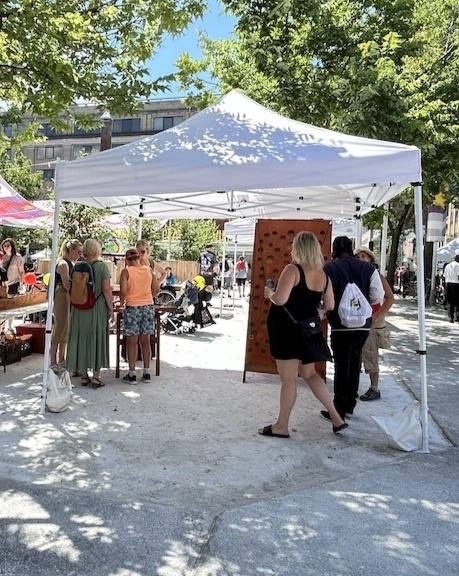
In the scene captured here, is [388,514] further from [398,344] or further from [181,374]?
[398,344]

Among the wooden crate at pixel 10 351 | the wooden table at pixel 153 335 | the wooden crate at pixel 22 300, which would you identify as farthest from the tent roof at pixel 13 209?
the wooden table at pixel 153 335

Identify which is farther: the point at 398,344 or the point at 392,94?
the point at 398,344

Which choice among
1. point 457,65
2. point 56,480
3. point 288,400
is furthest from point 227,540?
point 457,65

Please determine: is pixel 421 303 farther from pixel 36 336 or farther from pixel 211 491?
pixel 36 336

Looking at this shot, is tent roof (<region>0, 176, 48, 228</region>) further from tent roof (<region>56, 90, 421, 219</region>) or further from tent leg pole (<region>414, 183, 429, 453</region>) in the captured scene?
tent leg pole (<region>414, 183, 429, 453</region>)

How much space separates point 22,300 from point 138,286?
3173mm

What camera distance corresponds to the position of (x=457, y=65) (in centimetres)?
1011

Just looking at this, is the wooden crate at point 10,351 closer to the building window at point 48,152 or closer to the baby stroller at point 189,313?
the baby stroller at point 189,313

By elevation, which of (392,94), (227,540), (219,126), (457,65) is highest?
(457,65)

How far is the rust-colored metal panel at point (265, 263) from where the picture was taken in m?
6.64

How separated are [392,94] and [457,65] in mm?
2477

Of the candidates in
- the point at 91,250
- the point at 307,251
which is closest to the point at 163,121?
the point at 91,250

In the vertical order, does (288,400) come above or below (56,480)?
above

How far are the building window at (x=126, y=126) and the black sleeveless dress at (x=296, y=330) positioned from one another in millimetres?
55308
